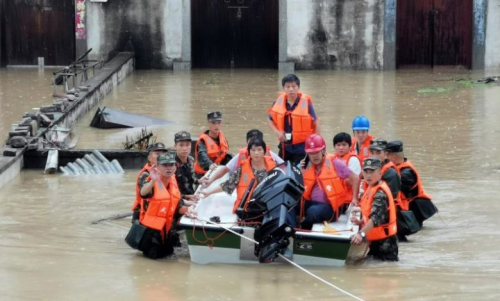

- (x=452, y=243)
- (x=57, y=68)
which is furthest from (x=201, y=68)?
(x=452, y=243)

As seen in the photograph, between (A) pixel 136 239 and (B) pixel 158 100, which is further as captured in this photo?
(B) pixel 158 100

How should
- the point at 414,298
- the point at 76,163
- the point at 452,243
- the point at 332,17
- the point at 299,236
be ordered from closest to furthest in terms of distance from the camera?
the point at 414,298
the point at 299,236
the point at 452,243
the point at 76,163
the point at 332,17

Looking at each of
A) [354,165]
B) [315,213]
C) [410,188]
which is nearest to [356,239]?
[315,213]

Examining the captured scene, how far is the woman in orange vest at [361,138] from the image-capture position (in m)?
13.2

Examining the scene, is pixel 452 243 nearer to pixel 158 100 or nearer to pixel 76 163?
pixel 76 163

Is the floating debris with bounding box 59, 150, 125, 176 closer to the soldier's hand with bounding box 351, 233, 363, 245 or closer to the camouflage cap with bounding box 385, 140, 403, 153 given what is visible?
the camouflage cap with bounding box 385, 140, 403, 153

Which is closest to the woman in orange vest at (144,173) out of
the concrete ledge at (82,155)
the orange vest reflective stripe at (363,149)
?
the orange vest reflective stripe at (363,149)

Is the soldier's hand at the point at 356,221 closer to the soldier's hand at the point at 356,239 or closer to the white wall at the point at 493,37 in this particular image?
the soldier's hand at the point at 356,239

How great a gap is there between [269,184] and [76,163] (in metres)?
6.17

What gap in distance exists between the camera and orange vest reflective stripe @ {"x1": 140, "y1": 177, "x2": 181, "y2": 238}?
11562 mm

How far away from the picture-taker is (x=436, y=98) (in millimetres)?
25125

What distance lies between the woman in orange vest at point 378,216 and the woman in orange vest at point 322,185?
43cm

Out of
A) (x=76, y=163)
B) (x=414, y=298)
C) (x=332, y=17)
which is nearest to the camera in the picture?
(x=414, y=298)

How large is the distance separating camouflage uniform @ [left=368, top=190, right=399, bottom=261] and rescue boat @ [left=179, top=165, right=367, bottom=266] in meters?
0.25
